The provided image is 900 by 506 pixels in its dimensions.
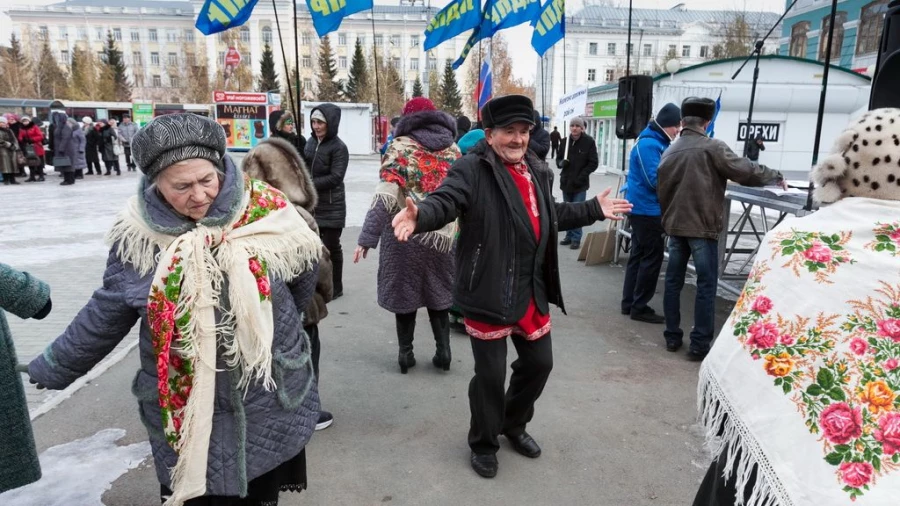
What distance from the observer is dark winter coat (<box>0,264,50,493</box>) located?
7.25 ft

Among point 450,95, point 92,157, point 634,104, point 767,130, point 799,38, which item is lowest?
point 92,157

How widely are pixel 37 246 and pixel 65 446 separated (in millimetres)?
6750

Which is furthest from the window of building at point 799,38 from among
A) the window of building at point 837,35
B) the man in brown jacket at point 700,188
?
the man in brown jacket at point 700,188

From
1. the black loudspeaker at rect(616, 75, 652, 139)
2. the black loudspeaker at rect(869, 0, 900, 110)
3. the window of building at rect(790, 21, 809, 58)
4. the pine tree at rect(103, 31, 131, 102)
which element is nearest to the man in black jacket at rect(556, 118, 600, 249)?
the black loudspeaker at rect(616, 75, 652, 139)

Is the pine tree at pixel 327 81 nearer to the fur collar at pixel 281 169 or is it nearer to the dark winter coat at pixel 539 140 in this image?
the dark winter coat at pixel 539 140

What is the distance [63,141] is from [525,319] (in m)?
17.3

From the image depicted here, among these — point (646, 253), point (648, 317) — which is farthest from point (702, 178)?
point (648, 317)

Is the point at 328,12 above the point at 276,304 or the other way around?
above

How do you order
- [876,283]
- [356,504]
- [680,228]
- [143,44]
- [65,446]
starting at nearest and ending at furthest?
1. [876,283]
2. [356,504]
3. [65,446]
4. [680,228]
5. [143,44]

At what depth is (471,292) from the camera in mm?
3027

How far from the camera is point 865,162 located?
1.74 m

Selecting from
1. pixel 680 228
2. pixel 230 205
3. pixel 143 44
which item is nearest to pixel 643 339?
pixel 680 228

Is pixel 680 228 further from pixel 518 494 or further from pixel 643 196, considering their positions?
pixel 518 494

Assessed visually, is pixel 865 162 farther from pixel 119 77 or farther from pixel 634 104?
pixel 119 77
